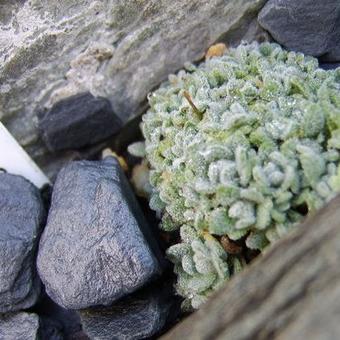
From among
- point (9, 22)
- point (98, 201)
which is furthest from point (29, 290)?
point (9, 22)

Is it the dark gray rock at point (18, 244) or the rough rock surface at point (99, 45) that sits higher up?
the rough rock surface at point (99, 45)

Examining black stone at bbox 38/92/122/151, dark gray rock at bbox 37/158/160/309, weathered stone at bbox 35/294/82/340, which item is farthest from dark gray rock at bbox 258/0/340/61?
weathered stone at bbox 35/294/82/340

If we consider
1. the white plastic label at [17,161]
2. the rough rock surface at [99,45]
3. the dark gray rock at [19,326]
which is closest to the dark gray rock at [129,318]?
the dark gray rock at [19,326]

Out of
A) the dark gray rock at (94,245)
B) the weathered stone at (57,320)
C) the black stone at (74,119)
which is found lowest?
the weathered stone at (57,320)

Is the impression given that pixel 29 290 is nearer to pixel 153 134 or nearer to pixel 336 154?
pixel 153 134

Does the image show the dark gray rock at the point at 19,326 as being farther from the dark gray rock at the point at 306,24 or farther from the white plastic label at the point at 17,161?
the dark gray rock at the point at 306,24

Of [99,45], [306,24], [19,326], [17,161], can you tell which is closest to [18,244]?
[19,326]

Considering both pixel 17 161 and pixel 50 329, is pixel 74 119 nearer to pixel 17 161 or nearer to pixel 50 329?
pixel 17 161

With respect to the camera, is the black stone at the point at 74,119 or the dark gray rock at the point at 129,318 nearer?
the dark gray rock at the point at 129,318

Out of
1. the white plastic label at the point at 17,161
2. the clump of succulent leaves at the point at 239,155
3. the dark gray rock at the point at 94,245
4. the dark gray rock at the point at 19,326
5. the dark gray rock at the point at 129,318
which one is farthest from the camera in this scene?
the white plastic label at the point at 17,161
